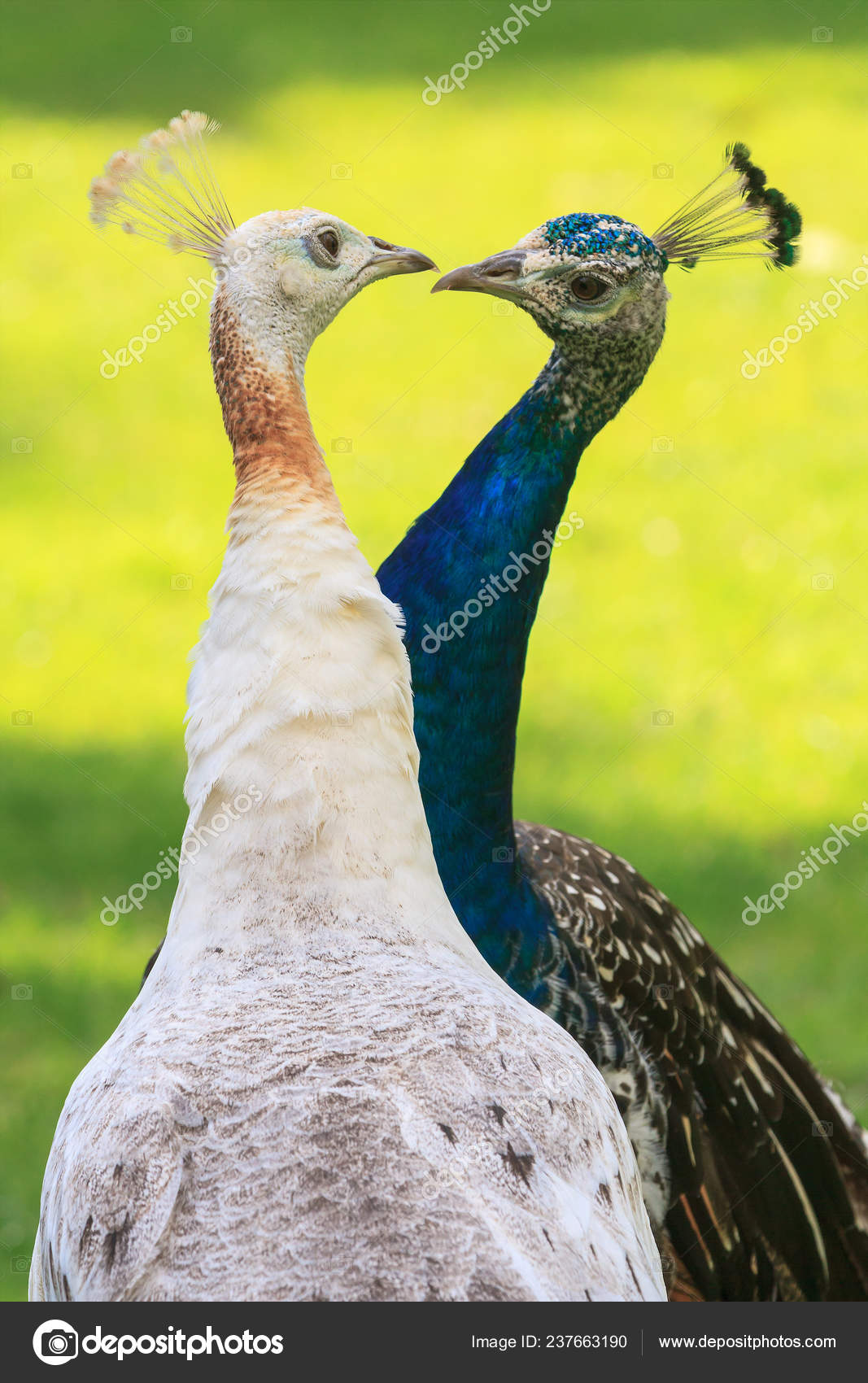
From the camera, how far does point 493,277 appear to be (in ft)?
10.6

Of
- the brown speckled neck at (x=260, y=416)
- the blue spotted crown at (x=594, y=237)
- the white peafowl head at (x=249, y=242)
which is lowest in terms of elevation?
the brown speckled neck at (x=260, y=416)

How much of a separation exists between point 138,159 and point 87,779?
3.56 metres

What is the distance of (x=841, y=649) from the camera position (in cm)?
738

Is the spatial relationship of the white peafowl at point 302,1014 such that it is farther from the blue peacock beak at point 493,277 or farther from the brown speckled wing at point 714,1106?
the brown speckled wing at point 714,1106

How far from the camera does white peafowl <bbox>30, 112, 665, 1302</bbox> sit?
1.98 metres

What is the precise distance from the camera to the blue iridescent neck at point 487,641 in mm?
3221

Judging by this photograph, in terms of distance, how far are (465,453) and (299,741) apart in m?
6.06

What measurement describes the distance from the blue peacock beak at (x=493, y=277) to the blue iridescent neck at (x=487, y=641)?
194 mm

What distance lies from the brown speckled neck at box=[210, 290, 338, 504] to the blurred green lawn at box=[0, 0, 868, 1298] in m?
2.43

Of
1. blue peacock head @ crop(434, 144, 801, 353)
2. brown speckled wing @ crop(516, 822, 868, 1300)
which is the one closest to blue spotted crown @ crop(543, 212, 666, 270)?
blue peacock head @ crop(434, 144, 801, 353)

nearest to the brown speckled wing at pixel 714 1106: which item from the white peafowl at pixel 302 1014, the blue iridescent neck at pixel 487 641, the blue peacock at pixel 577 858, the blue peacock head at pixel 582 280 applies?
the blue peacock at pixel 577 858

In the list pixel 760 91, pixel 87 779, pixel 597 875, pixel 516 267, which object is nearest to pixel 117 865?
pixel 87 779
